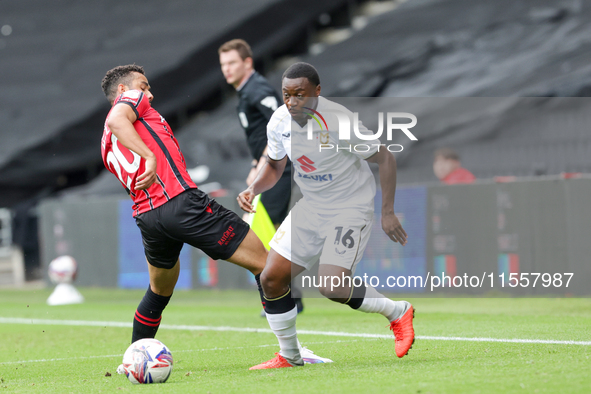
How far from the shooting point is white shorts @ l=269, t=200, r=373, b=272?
14.3ft

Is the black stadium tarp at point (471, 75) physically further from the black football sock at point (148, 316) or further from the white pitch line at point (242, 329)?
the black football sock at point (148, 316)

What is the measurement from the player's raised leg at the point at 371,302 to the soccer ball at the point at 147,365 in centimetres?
90

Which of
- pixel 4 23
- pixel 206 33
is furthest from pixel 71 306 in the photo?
pixel 4 23

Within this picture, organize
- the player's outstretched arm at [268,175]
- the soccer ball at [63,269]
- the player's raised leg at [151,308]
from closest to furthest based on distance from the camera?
the player's raised leg at [151,308] → the player's outstretched arm at [268,175] → the soccer ball at [63,269]

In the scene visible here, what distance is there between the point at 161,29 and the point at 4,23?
4600 millimetres

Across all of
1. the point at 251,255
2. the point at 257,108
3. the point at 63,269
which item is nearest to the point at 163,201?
the point at 251,255

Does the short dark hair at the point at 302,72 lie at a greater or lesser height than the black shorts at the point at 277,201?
greater

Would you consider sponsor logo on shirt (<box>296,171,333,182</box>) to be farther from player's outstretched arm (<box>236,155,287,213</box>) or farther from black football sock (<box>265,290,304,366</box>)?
black football sock (<box>265,290,304,366</box>)

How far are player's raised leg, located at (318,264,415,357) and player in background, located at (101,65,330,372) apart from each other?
395 millimetres

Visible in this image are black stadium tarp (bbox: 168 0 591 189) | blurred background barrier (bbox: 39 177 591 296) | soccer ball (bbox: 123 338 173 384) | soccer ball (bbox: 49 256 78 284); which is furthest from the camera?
black stadium tarp (bbox: 168 0 591 189)

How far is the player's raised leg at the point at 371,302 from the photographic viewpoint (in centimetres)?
432

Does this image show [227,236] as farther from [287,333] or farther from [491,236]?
[491,236]

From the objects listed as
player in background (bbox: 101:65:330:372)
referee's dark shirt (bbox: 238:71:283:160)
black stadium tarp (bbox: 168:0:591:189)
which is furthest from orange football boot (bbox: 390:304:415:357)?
black stadium tarp (bbox: 168:0:591:189)

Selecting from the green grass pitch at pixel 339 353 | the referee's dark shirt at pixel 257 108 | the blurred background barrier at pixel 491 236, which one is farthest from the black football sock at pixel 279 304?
the blurred background barrier at pixel 491 236
